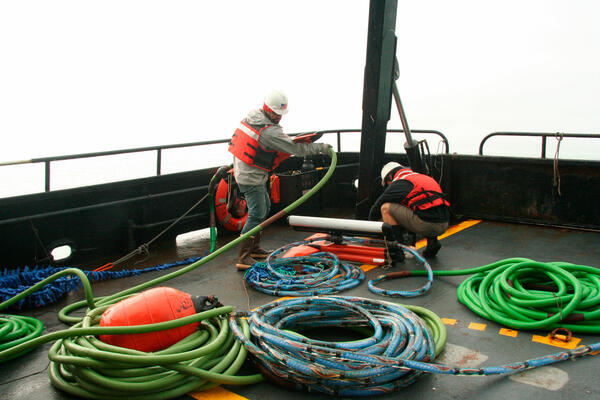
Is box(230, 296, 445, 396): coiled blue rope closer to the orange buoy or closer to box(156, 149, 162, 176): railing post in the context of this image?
the orange buoy

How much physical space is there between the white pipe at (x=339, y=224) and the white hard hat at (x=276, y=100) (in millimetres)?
1324

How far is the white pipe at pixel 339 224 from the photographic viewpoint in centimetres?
562

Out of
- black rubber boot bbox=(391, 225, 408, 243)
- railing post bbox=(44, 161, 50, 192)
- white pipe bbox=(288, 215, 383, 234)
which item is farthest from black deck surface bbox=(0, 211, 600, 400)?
railing post bbox=(44, 161, 50, 192)

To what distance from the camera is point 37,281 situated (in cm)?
526

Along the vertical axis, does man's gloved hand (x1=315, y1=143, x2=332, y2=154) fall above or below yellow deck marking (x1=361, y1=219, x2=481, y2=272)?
→ above

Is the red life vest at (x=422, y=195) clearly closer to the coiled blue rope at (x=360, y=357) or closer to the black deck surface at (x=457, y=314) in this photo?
the black deck surface at (x=457, y=314)

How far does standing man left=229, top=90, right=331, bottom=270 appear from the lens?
18.9 feet

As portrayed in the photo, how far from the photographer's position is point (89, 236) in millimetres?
6445

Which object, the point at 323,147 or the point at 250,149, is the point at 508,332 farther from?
the point at 250,149

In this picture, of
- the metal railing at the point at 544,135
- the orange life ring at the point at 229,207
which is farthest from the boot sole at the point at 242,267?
the metal railing at the point at 544,135

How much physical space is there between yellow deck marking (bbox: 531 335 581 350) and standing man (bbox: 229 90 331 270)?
306 centimetres

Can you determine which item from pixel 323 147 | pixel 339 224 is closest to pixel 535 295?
pixel 339 224

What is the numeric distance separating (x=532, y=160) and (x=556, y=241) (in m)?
1.31

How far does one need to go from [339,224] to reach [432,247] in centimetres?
117
